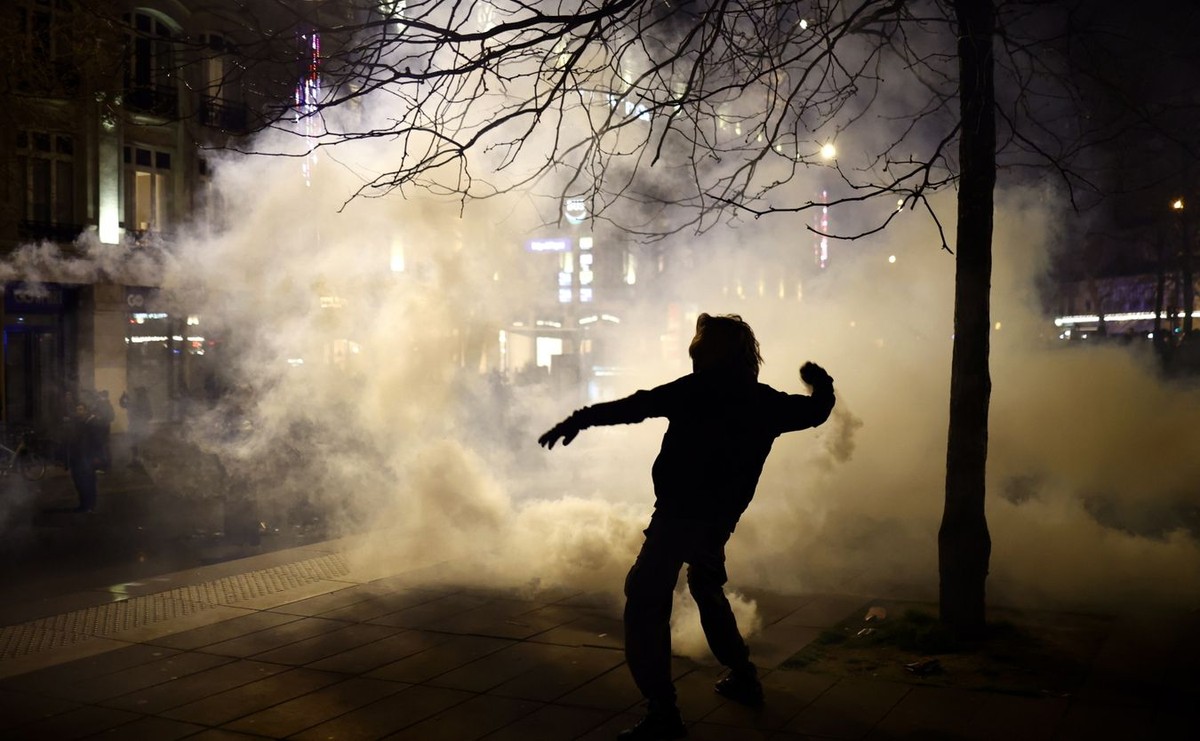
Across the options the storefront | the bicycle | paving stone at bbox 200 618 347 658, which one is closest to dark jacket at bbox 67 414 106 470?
the bicycle

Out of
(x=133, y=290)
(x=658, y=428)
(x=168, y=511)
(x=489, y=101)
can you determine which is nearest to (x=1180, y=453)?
(x=658, y=428)

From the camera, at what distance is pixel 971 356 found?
5148 millimetres

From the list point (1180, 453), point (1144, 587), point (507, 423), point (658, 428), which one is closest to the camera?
point (1144, 587)

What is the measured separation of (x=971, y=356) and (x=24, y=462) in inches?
569

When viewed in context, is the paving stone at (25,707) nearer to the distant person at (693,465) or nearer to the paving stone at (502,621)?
the paving stone at (502,621)

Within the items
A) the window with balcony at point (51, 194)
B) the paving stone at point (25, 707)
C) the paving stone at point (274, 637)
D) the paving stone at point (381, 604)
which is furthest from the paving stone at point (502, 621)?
the window with balcony at point (51, 194)

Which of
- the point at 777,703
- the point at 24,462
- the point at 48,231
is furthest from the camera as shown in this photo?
the point at 48,231

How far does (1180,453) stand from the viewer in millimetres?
9797

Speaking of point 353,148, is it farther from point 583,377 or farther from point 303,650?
point 583,377

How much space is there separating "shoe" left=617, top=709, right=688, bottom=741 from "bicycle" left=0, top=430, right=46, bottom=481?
13.5 meters

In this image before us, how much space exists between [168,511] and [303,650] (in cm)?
805

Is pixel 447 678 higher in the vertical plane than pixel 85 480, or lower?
higher

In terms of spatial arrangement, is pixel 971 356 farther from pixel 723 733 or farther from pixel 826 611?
pixel 723 733

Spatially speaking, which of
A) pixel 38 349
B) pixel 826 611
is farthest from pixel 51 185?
pixel 826 611
